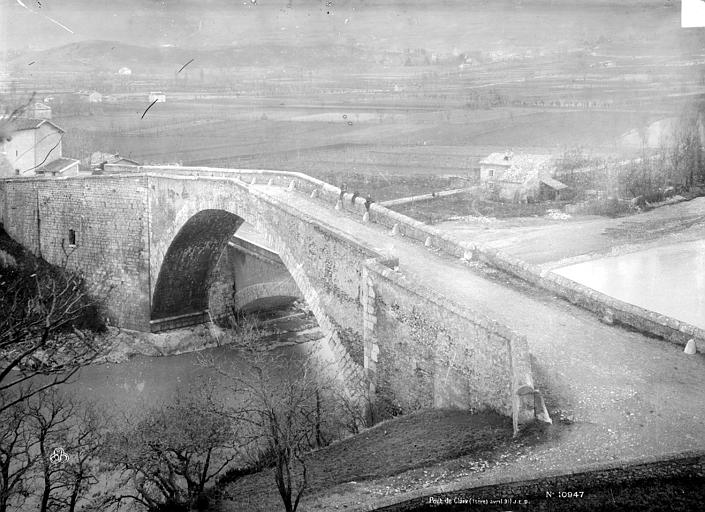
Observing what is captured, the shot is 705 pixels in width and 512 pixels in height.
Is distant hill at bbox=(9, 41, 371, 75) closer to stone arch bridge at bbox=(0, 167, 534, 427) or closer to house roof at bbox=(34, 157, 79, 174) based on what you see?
house roof at bbox=(34, 157, 79, 174)

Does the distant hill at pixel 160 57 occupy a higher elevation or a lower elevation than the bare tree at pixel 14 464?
higher

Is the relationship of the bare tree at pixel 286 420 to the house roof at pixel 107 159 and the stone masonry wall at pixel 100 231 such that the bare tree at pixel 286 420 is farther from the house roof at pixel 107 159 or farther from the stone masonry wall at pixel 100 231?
the house roof at pixel 107 159

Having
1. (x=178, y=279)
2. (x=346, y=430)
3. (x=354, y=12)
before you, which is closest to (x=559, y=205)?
(x=354, y=12)

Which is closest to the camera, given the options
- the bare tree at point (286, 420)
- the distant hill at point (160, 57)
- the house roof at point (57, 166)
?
the bare tree at point (286, 420)

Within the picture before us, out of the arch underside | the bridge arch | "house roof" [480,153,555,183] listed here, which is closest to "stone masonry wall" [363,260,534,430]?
the bridge arch

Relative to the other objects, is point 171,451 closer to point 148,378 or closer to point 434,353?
point 434,353

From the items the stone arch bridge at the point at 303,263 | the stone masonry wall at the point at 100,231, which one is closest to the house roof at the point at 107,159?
the stone arch bridge at the point at 303,263

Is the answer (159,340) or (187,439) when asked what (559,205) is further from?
(187,439)
